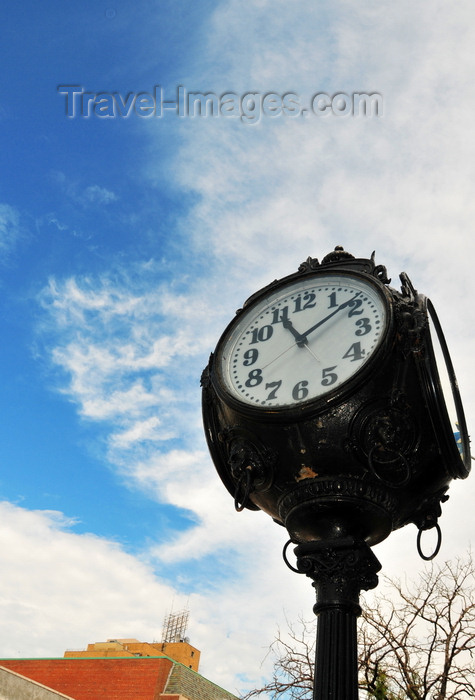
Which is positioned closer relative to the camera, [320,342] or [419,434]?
[419,434]

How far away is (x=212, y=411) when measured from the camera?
3.32 meters

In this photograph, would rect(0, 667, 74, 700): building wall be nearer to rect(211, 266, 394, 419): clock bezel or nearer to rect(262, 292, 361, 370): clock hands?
rect(211, 266, 394, 419): clock bezel

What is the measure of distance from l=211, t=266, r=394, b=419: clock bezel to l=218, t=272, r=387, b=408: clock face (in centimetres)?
1

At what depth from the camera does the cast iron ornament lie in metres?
2.77

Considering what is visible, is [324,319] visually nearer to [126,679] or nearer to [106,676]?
[126,679]

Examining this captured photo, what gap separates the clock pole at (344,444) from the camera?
8.99 ft

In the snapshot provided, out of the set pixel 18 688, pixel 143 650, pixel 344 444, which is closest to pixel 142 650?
pixel 143 650

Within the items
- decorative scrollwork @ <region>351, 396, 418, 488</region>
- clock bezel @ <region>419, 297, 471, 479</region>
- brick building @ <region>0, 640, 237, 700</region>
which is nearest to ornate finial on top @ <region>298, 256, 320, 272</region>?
clock bezel @ <region>419, 297, 471, 479</region>

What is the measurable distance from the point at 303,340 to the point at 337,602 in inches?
46.9

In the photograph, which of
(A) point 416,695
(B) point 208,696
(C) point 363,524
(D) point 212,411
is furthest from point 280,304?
(B) point 208,696

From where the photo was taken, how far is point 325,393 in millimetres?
2854

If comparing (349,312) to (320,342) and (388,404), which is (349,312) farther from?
(388,404)

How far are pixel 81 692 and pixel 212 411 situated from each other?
3295 centimetres

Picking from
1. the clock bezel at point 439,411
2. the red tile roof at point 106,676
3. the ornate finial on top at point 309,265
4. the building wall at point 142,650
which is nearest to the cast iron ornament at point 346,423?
the clock bezel at point 439,411
